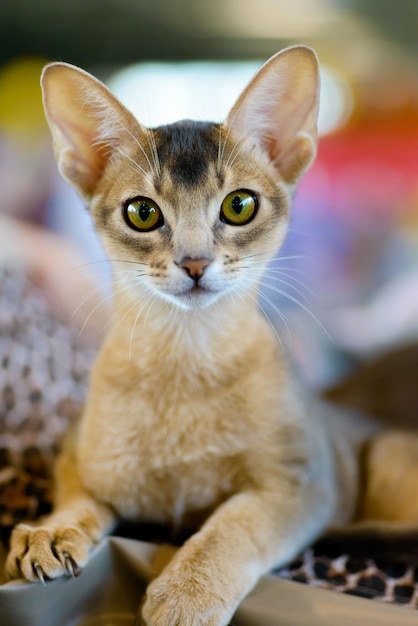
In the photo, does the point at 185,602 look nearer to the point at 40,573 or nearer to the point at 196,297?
the point at 40,573

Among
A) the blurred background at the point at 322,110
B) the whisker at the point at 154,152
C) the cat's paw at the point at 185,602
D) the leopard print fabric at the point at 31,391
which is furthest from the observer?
the blurred background at the point at 322,110

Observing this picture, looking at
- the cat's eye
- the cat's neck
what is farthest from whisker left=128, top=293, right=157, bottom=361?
the cat's eye

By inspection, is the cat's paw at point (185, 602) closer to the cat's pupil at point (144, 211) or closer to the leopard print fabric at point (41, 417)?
the leopard print fabric at point (41, 417)

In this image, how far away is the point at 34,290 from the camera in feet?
4.56

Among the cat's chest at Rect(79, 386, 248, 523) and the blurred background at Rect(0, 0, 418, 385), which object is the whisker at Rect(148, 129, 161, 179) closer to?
the cat's chest at Rect(79, 386, 248, 523)

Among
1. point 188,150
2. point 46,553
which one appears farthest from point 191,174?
point 46,553

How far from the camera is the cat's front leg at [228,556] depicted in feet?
2.38

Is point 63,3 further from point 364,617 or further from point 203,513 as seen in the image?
point 364,617

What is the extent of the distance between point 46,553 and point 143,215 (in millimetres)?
414

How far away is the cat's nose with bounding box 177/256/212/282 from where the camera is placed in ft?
2.43

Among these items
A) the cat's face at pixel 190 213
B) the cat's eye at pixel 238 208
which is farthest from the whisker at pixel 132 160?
the cat's eye at pixel 238 208

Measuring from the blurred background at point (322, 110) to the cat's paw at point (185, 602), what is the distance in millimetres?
612

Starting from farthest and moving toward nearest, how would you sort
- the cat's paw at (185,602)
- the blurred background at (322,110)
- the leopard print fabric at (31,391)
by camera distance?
the blurred background at (322,110), the leopard print fabric at (31,391), the cat's paw at (185,602)

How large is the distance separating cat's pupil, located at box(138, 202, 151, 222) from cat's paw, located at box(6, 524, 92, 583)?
394mm
